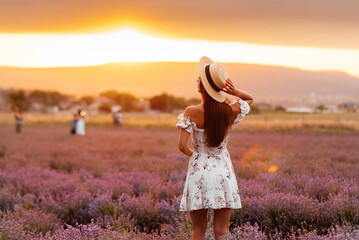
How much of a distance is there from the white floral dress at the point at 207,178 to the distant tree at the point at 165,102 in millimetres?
72850

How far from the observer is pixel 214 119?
405cm

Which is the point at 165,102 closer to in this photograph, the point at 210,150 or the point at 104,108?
the point at 104,108

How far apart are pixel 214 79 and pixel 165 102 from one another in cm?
8115

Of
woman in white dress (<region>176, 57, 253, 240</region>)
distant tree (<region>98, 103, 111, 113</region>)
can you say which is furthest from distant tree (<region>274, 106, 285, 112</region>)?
woman in white dress (<region>176, 57, 253, 240</region>)

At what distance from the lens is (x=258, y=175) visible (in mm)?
7875

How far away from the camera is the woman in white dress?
4.05m

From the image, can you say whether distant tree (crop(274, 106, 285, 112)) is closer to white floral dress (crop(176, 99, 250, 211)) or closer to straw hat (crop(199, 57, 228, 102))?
white floral dress (crop(176, 99, 250, 211))

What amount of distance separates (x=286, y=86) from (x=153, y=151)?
87.5 meters

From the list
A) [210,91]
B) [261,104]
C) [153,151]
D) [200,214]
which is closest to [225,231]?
[200,214]

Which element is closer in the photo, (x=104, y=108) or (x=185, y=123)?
(x=185, y=123)

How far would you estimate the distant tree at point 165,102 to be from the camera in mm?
79062

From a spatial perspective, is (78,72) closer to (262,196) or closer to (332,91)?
(332,91)

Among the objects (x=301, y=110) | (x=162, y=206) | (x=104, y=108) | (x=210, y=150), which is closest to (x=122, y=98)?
(x=104, y=108)

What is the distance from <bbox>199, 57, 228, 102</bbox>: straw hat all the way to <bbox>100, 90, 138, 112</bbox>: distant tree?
90802 mm
